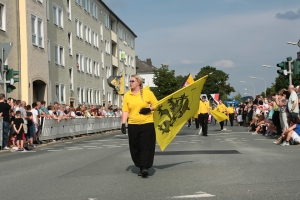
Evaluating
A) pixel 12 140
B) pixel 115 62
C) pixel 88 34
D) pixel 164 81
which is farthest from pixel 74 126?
pixel 164 81

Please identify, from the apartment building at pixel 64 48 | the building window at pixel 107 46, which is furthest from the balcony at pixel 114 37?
the building window at pixel 107 46

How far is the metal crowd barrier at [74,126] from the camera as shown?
22656 mm

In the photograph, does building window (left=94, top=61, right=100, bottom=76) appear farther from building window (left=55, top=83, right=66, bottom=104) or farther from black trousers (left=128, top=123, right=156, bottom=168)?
black trousers (left=128, top=123, right=156, bottom=168)

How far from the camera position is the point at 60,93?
44.3 m

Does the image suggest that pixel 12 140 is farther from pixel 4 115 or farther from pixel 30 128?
pixel 4 115

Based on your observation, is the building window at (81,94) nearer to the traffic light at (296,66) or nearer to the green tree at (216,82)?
the traffic light at (296,66)

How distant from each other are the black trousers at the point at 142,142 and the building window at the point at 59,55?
3466 centimetres

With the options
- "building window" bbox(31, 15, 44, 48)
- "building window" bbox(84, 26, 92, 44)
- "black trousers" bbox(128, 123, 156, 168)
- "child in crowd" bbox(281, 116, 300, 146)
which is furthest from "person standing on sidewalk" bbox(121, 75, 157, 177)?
"building window" bbox(84, 26, 92, 44)

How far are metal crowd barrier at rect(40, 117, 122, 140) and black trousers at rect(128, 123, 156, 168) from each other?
42.2 feet

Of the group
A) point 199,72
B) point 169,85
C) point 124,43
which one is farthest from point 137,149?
point 199,72

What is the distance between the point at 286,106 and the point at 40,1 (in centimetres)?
2378

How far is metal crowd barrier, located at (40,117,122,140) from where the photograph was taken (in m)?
22.7

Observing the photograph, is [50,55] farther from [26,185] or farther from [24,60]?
[26,185]

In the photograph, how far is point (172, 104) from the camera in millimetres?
11070
